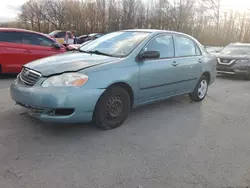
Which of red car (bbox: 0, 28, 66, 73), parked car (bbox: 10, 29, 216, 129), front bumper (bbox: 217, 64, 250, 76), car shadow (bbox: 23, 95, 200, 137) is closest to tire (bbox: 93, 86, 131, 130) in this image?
parked car (bbox: 10, 29, 216, 129)

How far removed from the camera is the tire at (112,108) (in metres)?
3.78

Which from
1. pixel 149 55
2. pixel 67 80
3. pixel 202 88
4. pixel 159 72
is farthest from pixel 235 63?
A: pixel 67 80

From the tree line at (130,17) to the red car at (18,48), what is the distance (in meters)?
26.2

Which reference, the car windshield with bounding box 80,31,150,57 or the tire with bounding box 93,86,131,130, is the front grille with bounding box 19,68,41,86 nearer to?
the tire with bounding box 93,86,131,130

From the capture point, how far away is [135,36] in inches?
185

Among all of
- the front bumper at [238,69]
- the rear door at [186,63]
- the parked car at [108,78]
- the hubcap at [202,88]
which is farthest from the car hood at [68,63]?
the front bumper at [238,69]

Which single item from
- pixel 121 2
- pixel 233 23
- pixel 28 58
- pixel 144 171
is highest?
pixel 121 2

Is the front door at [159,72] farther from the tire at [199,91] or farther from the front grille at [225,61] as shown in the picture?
the front grille at [225,61]

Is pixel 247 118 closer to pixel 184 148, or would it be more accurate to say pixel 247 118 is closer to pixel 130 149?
pixel 184 148

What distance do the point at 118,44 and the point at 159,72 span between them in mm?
893

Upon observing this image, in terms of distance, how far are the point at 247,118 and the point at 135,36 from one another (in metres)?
2.78

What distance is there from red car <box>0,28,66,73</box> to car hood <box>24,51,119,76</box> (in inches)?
159

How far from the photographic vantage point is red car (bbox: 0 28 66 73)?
293 inches

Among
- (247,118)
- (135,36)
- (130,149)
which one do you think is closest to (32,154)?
(130,149)
